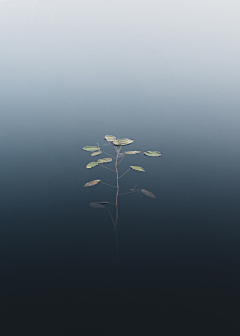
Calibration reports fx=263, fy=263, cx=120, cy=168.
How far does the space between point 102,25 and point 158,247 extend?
247 centimetres

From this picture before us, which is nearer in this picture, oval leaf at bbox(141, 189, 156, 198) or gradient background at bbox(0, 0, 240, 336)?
gradient background at bbox(0, 0, 240, 336)

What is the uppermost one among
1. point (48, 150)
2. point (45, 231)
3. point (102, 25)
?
point (102, 25)

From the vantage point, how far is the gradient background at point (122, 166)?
4.17 ft

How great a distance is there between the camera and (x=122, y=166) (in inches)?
72.2

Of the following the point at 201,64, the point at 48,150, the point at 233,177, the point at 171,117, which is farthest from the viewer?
the point at 201,64

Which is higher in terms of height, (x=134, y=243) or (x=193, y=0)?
(x=193, y=0)

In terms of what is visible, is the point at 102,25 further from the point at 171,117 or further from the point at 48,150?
the point at 48,150

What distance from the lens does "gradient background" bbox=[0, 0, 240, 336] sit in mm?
1271

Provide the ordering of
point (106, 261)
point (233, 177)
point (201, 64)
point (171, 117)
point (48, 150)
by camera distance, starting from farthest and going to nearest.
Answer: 1. point (201, 64)
2. point (171, 117)
3. point (48, 150)
4. point (233, 177)
5. point (106, 261)

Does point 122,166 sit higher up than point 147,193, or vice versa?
point 122,166

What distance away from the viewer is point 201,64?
9.14ft

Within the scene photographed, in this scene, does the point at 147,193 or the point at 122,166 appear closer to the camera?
the point at 147,193

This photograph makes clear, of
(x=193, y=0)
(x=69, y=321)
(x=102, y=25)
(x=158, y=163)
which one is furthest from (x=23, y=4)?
(x=69, y=321)

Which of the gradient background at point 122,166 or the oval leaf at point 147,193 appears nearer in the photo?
the gradient background at point 122,166
